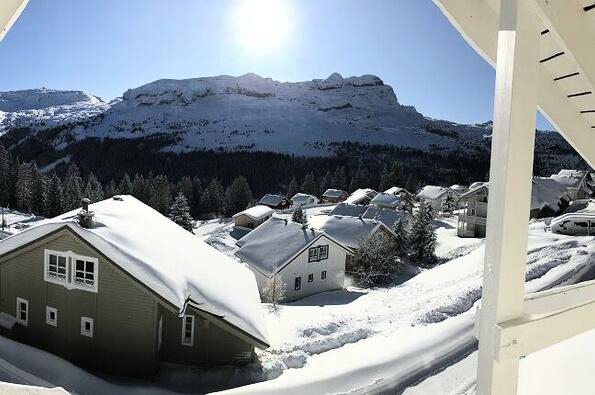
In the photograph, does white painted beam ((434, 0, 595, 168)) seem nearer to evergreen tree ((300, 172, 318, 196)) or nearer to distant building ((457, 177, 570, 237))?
distant building ((457, 177, 570, 237))

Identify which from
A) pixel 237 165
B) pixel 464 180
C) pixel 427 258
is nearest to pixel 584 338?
pixel 427 258

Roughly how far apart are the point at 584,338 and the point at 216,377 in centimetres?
918

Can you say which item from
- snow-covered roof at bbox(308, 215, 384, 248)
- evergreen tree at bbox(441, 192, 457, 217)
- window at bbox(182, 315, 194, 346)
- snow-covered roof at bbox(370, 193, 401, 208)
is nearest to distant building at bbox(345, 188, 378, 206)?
snow-covered roof at bbox(370, 193, 401, 208)

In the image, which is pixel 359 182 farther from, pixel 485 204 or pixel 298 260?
pixel 298 260

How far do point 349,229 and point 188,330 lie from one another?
64.6 feet

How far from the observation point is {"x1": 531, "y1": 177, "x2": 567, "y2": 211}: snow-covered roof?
120ft

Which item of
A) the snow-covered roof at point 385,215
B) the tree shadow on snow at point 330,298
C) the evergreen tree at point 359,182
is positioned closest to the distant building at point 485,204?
the snow-covered roof at point 385,215

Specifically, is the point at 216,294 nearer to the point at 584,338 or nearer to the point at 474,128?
the point at 584,338

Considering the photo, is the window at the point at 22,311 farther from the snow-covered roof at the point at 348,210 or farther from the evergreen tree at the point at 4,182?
the evergreen tree at the point at 4,182

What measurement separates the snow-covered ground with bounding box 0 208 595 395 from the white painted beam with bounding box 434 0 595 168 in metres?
1.22

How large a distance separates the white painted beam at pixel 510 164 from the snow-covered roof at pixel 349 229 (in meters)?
26.3

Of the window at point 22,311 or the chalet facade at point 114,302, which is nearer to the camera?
the chalet facade at point 114,302

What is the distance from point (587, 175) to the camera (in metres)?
50.6

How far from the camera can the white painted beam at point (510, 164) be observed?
1.21 m
